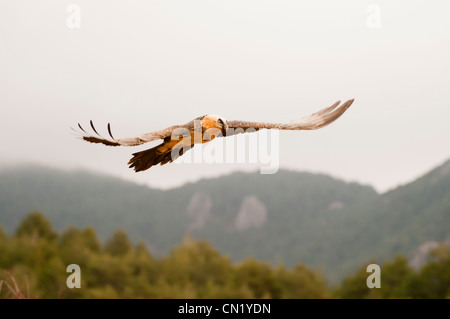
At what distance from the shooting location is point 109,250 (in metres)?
77.6

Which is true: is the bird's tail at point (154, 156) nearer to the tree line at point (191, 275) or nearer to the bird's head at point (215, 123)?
the bird's head at point (215, 123)

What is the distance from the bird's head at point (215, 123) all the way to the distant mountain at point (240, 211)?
129 m

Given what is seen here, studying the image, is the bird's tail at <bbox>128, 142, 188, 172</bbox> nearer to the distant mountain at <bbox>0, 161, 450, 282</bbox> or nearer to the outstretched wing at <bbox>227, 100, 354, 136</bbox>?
the outstretched wing at <bbox>227, 100, 354, 136</bbox>

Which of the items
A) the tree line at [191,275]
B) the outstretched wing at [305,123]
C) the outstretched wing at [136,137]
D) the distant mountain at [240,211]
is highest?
the distant mountain at [240,211]

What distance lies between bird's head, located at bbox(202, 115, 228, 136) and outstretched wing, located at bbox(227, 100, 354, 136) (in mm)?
1455

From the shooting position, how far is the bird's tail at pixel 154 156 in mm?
7279

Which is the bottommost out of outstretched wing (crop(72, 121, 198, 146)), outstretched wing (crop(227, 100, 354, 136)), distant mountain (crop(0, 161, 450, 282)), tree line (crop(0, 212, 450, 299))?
outstretched wing (crop(72, 121, 198, 146))

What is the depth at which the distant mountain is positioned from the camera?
14275cm

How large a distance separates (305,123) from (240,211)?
175116mm

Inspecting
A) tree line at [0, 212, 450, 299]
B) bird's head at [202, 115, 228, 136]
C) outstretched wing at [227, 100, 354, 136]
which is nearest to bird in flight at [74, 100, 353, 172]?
bird's head at [202, 115, 228, 136]

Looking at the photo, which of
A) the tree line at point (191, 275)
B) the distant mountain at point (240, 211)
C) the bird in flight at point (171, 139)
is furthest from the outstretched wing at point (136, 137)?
the distant mountain at point (240, 211)

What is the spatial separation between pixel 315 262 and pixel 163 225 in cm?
5183
